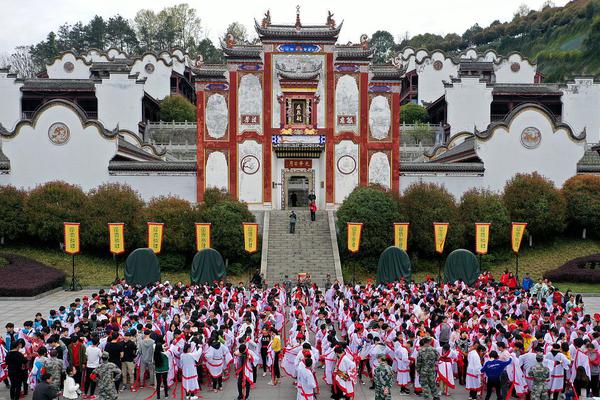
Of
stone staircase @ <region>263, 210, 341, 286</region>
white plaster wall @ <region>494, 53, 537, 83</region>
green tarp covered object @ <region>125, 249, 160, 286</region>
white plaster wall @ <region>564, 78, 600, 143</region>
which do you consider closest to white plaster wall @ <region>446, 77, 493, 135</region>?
white plaster wall @ <region>564, 78, 600, 143</region>

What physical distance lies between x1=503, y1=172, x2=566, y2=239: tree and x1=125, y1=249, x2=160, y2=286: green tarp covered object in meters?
19.7

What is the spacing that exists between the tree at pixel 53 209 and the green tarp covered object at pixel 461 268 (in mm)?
19124

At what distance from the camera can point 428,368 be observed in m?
13.7


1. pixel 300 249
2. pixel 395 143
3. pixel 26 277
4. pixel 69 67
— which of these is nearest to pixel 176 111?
pixel 69 67

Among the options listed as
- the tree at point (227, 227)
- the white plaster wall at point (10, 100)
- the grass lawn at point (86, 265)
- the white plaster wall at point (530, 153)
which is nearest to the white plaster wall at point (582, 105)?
the white plaster wall at point (530, 153)

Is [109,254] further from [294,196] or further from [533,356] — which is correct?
[533,356]

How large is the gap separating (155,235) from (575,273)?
20.9m

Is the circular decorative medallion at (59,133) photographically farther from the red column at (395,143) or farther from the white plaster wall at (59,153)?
the red column at (395,143)

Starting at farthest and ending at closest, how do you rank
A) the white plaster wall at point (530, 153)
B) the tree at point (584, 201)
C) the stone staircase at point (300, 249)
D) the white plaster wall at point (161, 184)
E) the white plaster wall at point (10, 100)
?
the white plaster wall at point (10, 100)
the white plaster wall at point (530, 153)
the white plaster wall at point (161, 184)
the tree at point (584, 201)
the stone staircase at point (300, 249)

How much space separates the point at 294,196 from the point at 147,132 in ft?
60.8

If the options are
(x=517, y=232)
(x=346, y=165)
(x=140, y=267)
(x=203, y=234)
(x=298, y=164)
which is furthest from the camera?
(x=298, y=164)

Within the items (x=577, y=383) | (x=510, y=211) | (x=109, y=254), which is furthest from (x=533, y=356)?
(x=109, y=254)

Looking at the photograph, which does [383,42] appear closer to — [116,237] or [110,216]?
[110,216]

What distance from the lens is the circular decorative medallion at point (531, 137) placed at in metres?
37.4
